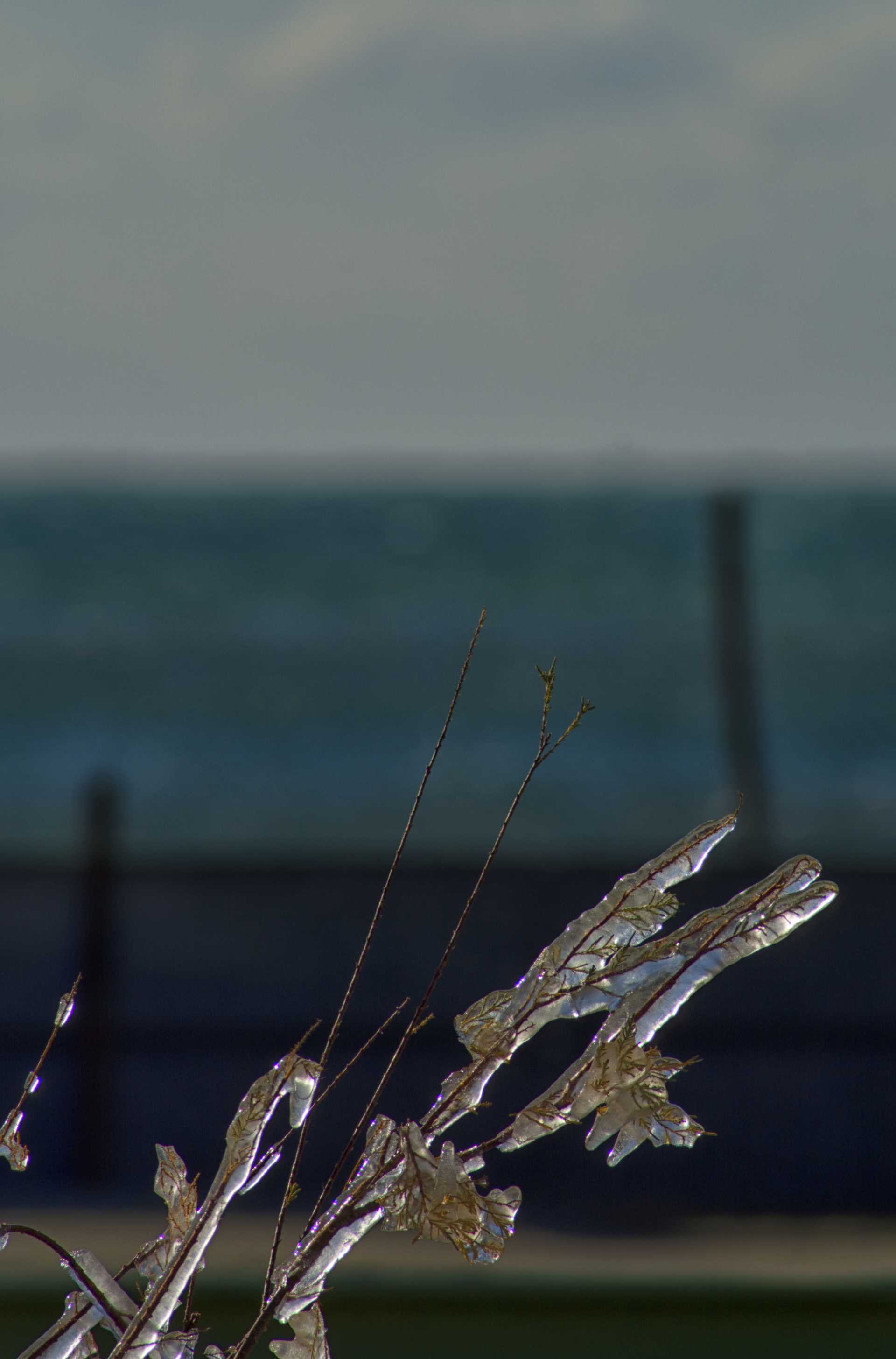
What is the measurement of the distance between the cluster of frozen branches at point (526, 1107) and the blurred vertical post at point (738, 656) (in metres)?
5.14

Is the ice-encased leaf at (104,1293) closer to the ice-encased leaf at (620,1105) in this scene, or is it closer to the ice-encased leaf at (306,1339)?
the ice-encased leaf at (306,1339)

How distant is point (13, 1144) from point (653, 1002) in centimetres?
33

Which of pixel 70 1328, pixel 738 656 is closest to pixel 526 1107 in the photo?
pixel 70 1328

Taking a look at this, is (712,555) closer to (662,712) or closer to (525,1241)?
(525,1241)

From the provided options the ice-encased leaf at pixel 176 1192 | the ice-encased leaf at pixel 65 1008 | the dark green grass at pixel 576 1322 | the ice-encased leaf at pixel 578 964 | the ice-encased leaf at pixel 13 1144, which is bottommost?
the dark green grass at pixel 576 1322

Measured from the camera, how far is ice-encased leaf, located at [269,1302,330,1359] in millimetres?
795

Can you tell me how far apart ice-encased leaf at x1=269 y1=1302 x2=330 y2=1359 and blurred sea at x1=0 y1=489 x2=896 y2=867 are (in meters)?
12.3

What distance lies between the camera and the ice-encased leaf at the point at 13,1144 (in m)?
0.81

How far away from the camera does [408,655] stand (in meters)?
33.1

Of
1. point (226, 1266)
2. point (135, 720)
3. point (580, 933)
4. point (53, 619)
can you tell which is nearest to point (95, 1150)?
point (226, 1266)

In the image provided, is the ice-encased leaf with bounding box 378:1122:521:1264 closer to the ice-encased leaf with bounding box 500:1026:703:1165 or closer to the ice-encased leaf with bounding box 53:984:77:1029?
the ice-encased leaf with bounding box 500:1026:703:1165

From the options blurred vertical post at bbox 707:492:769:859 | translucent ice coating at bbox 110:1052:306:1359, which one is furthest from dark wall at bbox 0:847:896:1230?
translucent ice coating at bbox 110:1052:306:1359

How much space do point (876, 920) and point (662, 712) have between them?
23982mm

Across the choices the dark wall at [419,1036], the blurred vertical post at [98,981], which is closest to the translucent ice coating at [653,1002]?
the dark wall at [419,1036]
